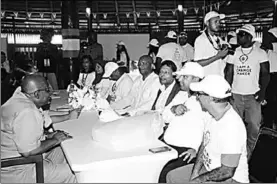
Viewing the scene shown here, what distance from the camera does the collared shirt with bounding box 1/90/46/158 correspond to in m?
2.23

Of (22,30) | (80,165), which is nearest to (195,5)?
(22,30)

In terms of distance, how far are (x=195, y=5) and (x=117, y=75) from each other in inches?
505

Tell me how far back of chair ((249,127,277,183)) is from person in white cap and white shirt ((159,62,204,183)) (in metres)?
0.39

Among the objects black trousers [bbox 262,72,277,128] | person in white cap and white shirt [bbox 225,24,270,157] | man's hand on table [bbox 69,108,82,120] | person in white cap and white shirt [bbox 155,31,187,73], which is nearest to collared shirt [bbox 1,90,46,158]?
man's hand on table [bbox 69,108,82,120]

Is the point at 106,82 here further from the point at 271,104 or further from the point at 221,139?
the point at 221,139

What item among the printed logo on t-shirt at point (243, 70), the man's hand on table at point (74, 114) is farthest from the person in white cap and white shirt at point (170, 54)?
the man's hand on table at point (74, 114)

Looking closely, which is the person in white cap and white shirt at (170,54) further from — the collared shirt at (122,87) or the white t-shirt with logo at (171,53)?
the collared shirt at (122,87)

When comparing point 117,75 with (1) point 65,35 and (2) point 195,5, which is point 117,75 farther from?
(2) point 195,5

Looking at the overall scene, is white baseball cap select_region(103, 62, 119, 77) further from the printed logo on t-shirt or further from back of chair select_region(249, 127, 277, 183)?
back of chair select_region(249, 127, 277, 183)

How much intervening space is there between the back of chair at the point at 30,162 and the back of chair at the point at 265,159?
1.27m

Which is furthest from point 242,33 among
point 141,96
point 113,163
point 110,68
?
point 113,163

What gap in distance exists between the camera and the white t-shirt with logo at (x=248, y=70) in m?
3.76

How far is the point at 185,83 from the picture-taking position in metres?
2.75

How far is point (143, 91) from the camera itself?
372 cm
